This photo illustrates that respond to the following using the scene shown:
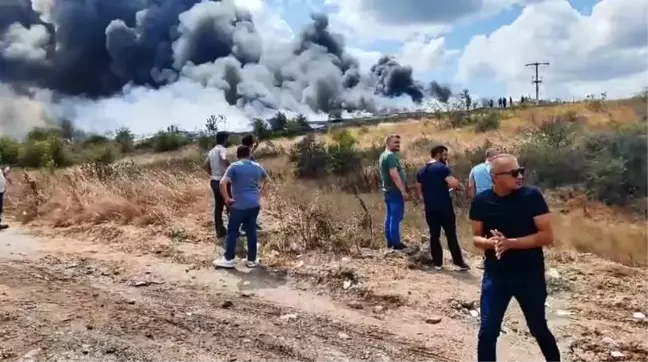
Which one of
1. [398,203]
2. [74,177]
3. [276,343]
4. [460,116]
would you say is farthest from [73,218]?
[460,116]

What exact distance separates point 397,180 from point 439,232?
84 centimetres

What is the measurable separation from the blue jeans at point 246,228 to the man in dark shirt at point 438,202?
6.59 feet

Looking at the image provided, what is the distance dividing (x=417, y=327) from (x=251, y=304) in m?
1.70

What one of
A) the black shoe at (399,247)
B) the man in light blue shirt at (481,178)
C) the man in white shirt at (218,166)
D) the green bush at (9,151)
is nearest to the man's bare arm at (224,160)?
the man in white shirt at (218,166)

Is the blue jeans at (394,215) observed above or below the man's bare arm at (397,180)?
below

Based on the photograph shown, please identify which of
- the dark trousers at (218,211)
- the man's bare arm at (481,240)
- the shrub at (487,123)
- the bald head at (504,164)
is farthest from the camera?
the shrub at (487,123)

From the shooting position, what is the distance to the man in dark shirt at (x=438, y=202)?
787 centimetres

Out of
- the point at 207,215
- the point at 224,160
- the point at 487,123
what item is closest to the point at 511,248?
the point at 224,160

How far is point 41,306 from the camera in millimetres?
6836

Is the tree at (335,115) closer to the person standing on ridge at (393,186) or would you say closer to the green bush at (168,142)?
the green bush at (168,142)

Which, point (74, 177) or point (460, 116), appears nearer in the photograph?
point (74, 177)

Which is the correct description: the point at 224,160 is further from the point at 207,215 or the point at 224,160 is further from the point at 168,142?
the point at 168,142

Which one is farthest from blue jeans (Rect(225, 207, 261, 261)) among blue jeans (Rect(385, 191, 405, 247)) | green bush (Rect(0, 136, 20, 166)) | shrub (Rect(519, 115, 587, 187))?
green bush (Rect(0, 136, 20, 166))

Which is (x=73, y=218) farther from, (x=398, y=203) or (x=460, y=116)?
(x=460, y=116)
